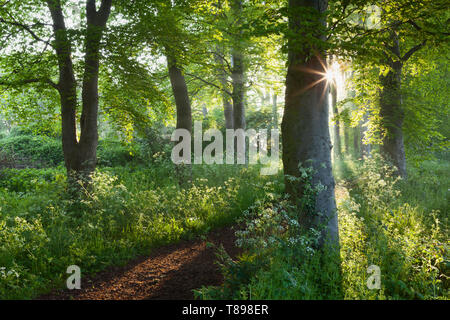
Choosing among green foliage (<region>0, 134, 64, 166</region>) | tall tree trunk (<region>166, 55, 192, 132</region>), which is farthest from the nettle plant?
green foliage (<region>0, 134, 64, 166</region>)

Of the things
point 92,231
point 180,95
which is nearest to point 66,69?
point 180,95

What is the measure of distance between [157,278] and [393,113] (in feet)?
32.2

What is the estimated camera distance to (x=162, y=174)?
483 inches

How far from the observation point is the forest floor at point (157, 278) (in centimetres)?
375

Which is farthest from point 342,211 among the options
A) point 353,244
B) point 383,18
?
point 383,18

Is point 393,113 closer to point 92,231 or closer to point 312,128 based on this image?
point 312,128

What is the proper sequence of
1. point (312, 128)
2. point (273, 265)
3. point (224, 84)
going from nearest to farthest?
point (273, 265) < point (312, 128) < point (224, 84)

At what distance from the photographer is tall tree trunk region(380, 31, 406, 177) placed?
9633mm

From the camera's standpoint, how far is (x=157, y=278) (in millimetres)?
4199

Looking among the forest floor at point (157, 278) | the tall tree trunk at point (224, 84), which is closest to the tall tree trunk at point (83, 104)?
the forest floor at point (157, 278)

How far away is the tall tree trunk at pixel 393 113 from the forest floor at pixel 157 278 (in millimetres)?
8115

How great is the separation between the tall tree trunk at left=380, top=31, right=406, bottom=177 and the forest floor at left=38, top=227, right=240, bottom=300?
8.11m

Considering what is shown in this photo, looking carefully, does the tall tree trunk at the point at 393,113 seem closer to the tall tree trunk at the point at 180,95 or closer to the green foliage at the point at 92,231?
the green foliage at the point at 92,231
